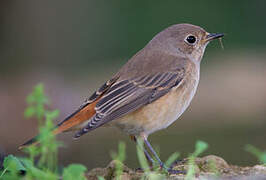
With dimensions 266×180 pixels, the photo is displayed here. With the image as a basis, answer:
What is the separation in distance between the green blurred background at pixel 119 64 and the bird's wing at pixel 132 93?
4.55ft

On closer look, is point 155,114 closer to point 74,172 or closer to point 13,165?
point 74,172

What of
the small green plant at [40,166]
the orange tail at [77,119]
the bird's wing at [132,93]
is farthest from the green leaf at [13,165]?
the bird's wing at [132,93]

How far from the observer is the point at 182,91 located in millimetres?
5785

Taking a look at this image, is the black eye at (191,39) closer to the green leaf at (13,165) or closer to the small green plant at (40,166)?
the small green plant at (40,166)

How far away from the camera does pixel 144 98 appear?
225 inches

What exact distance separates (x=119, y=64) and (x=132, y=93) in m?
6.06

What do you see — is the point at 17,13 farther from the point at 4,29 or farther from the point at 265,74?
the point at 265,74

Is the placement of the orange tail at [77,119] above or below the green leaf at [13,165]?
above

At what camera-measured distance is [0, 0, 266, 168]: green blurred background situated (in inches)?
305

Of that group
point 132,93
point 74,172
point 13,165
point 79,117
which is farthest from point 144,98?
point 13,165

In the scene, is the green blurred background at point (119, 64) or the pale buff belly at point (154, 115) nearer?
the pale buff belly at point (154, 115)

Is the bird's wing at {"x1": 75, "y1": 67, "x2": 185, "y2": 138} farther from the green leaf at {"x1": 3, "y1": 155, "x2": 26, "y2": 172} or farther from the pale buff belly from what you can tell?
the green leaf at {"x1": 3, "y1": 155, "x2": 26, "y2": 172}

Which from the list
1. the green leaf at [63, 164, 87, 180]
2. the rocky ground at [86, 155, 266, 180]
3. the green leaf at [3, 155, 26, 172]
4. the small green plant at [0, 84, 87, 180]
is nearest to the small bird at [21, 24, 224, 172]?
the rocky ground at [86, 155, 266, 180]

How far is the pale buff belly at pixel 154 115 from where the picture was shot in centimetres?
561
